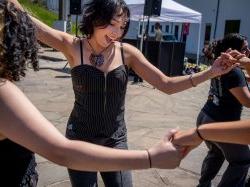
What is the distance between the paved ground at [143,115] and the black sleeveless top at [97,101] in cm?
227

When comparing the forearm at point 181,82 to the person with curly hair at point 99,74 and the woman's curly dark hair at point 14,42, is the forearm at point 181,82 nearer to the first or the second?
the person with curly hair at point 99,74

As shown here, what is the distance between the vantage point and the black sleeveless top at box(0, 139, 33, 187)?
73.6 inches

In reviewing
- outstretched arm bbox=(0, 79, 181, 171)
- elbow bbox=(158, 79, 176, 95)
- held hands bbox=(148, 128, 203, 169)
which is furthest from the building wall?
outstretched arm bbox=(0, 79, 181, 171)

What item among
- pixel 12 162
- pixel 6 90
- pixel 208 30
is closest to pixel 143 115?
pixel 12 162

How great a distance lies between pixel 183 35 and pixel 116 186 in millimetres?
24558

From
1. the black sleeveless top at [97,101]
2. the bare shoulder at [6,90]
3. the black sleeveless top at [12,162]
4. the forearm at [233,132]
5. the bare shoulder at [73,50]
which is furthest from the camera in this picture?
the bare shoulder at [73,50]

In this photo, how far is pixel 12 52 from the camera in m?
1.73

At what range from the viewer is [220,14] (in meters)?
32.6

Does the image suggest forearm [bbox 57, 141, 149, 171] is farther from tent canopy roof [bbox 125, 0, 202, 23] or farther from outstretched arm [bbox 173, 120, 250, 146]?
tent canopy roof [bbox 125, 0, 202, 23]

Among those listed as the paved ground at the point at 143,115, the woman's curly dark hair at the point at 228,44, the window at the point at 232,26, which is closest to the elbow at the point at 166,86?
the woman's curly dark hair at the point at 228,44

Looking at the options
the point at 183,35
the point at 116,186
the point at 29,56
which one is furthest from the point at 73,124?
the point at 183,35

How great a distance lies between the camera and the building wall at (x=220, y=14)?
30.8 meters

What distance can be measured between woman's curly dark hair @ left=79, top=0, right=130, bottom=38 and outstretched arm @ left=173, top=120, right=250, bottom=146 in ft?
3.00

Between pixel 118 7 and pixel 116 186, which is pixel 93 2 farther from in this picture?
pixel 116 186
